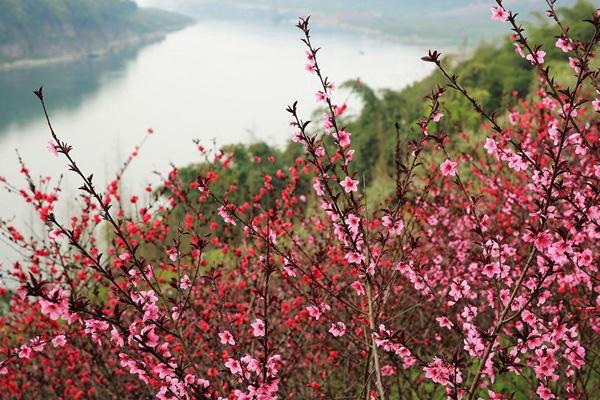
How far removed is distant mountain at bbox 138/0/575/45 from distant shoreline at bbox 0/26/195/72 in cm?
3424

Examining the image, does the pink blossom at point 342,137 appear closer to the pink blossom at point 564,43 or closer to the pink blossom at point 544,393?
the pink blossom at point 564,43

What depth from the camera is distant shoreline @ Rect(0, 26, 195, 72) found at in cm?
7312

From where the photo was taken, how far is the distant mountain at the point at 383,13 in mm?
90750

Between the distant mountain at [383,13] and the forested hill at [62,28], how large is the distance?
3718cm

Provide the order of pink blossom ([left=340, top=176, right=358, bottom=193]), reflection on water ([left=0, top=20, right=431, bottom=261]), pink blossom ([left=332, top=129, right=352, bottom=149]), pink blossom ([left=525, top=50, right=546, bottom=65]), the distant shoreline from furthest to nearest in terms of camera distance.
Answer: the distant shoreline < reflection on water ([left=0, top=20, right=431, bottom=261]) < pink blossom ([left=332, top=129, right=352, bottom=149]) < pink blossom ([left=340, top=176, right=358, bottom=193]) < pink blossom ([left=525, top=50, right=546, bottom=65])

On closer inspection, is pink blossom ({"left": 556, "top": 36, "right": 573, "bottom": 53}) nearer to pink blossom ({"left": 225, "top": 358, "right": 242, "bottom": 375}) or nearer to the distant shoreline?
pink blossom ({"left": 225, "top": 358, "right": 242, "bottom": 375})

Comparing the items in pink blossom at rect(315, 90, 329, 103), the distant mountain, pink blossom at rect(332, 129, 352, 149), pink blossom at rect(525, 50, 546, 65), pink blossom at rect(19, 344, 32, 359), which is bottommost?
pink blossom at rect(19, 344, 32, 359)

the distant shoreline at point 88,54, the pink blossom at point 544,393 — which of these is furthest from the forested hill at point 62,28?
the pink blossom at point 544,393

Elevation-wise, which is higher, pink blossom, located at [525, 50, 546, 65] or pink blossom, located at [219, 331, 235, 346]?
pink blossom, located at [525, 50, 546, 65]

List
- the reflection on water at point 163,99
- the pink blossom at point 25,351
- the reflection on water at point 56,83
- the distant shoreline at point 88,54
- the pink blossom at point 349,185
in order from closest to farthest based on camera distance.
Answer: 1. the pink blossom at point 25,351
2. the pink blossom at point 349,185
3. the reflection on water at point 163,99
4. the reflection on water at point 56,83
5. the distant shoreline at point 88,54

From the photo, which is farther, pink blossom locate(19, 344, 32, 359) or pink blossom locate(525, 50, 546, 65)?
pink blossom locate(525, 50, 546, 65)

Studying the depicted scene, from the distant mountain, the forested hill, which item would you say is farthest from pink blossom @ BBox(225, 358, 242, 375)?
the forested hill

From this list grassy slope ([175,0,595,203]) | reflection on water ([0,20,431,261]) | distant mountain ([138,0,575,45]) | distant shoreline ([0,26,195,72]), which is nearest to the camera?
grassy slope ([175,0,595,203])

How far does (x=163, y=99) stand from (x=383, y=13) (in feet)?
264
